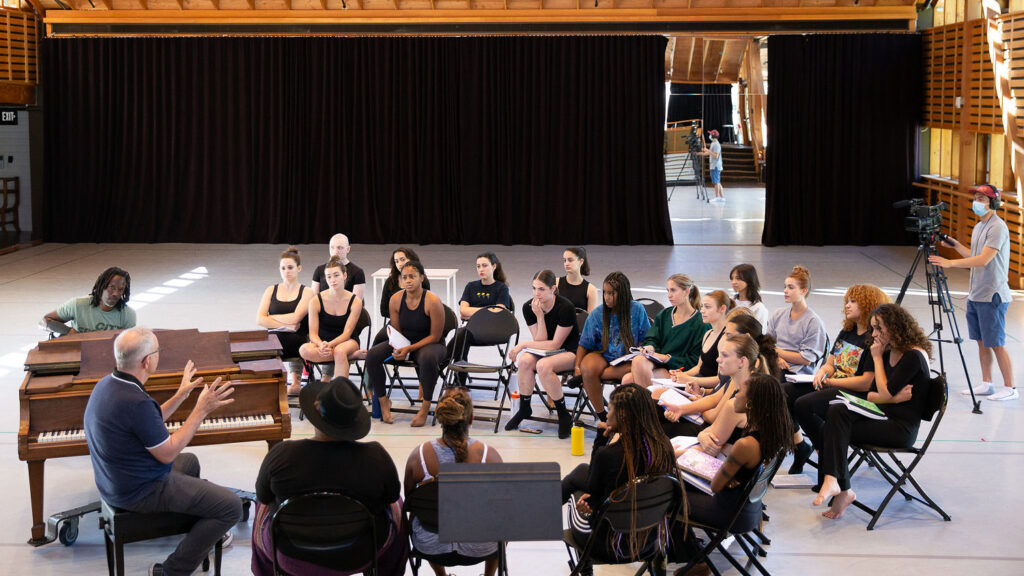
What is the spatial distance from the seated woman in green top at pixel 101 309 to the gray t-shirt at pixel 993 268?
614 centimetres

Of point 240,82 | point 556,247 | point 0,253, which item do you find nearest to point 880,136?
point 556,247

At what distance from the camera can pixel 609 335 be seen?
271 inches

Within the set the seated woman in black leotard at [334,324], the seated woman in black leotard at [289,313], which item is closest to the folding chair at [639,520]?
the seated woman in black leotard at [334,324]

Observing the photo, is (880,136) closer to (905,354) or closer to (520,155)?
(520,155)

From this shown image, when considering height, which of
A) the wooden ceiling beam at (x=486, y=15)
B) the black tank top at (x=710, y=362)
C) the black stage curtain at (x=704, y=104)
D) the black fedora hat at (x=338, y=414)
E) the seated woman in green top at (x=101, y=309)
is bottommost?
the black tank top at (x=710, y=362)

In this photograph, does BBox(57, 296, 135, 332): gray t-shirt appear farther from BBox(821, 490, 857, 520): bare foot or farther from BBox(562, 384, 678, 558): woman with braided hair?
BBox(821, 490, 857, 520): bare foot

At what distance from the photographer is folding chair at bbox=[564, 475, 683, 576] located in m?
4.08

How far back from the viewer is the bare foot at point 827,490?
5613 millimetres

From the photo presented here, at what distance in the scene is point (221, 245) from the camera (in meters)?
17.3

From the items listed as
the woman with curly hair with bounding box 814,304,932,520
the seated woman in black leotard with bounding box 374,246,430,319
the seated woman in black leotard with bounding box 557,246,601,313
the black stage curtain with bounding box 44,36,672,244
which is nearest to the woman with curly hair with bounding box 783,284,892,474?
the woman with curly hair with bounding box 814,304,932,520

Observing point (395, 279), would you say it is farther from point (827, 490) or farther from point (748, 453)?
point (748, 453)

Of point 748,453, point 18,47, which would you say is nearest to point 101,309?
point 748,453

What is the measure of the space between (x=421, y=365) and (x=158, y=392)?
2.37m

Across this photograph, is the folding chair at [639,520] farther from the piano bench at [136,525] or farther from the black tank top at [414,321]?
the black tank top at [414,321]
